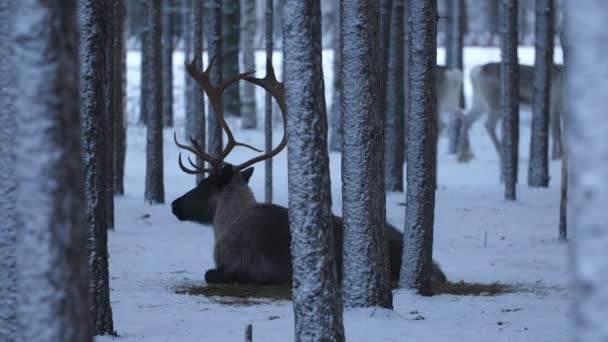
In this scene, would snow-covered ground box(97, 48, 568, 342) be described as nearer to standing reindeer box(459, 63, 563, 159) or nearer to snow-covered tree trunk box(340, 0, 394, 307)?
snow-covered tree trunk box(340, 0, 394, 307)

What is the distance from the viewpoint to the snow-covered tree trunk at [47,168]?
2934 millimetres

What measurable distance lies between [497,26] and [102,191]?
42575 mm

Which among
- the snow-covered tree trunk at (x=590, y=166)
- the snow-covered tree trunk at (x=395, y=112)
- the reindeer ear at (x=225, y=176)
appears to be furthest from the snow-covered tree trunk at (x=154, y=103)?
the snow-covered tree trunk at (x=590, y=166)

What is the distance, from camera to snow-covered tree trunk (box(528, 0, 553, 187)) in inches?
593

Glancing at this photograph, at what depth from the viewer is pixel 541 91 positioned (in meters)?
15.3

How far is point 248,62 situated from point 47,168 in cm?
1847

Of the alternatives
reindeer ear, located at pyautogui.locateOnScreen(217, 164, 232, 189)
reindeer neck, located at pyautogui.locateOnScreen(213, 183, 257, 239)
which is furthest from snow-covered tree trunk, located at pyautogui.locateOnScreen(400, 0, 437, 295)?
reindeer ear, located at pyautogui.locateOnScreen(217, 164, 232, 189)

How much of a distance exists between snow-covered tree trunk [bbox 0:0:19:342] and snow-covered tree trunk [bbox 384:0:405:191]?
33.9 ft

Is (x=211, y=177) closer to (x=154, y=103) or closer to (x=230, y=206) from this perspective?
(x=230, y=206)

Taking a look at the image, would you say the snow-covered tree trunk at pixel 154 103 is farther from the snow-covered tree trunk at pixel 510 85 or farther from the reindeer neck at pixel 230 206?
the snow-covered tree trunk at pixel 510 85

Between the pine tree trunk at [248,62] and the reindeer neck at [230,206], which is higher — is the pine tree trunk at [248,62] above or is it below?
above

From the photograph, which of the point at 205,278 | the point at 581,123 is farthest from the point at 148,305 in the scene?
the point at 581,123

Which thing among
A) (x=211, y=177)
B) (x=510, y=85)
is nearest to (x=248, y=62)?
(x=510, y=85)

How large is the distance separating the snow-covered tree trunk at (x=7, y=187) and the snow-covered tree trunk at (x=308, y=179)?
1221 mm
